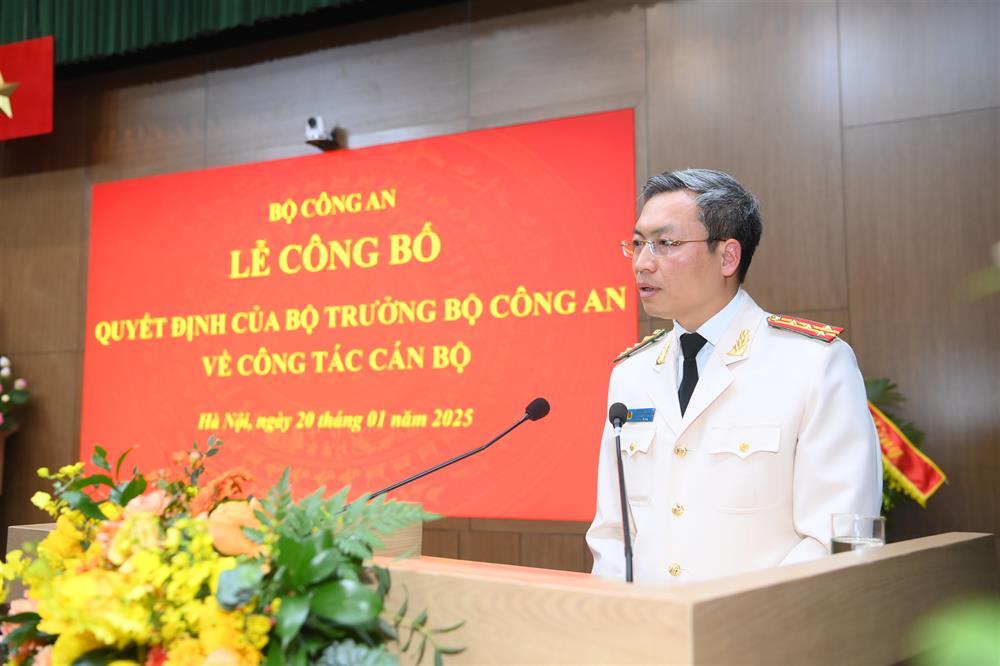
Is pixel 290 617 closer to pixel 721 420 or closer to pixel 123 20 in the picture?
pixel 721 420

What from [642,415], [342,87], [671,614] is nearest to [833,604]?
[671,614]

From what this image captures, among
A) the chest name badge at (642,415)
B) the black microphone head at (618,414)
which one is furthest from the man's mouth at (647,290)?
the black microphone head at (618,414)

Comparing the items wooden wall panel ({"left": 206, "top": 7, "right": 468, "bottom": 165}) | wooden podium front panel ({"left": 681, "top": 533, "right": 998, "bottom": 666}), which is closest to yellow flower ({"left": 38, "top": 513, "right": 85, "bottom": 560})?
wooden podium front panel ({"left": 681, "top": 533, "right": 998, "bottom": 666})

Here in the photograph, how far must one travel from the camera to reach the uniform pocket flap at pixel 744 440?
1.87 metres

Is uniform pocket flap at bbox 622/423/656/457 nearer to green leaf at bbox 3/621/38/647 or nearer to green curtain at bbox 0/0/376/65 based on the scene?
green leaf at bbox 3/621/38/647

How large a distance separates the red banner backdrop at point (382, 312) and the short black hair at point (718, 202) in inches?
52.9

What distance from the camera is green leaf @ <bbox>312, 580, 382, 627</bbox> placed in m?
0.96

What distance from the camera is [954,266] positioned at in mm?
3031

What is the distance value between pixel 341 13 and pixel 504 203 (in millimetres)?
1150

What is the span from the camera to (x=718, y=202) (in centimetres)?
208

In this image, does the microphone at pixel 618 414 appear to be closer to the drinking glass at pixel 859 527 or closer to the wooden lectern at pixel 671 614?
the drinking glass at pixel 859 527

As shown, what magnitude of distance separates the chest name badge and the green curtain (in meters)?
2.48

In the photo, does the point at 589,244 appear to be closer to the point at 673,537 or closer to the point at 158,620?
the point at 673,537

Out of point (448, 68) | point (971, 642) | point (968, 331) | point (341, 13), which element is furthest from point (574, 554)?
point (971, 642)
